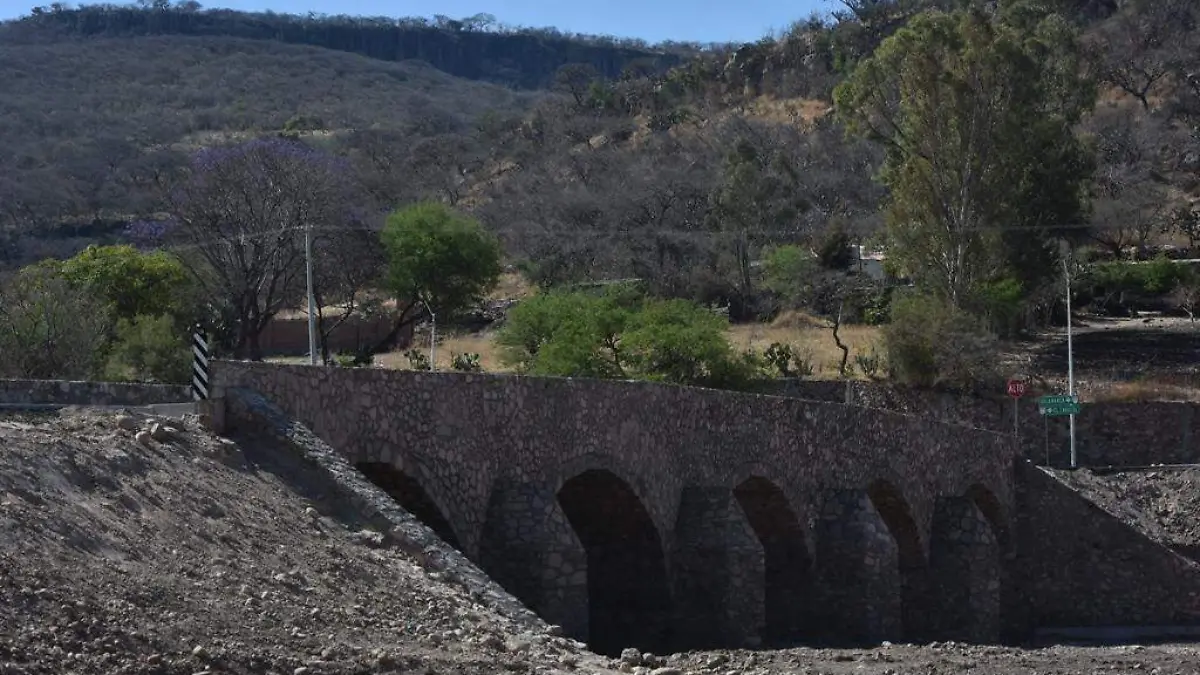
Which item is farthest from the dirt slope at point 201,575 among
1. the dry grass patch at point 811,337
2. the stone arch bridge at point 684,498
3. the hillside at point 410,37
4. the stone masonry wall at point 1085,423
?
the hillside at point 410,37

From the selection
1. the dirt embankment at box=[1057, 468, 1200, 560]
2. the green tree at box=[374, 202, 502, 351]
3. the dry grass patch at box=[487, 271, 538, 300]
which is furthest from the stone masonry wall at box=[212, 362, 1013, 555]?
the dry grass patch at box=[487, 271, 538, 300]

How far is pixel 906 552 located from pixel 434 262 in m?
15.7

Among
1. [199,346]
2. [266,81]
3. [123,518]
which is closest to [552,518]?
[199,346]

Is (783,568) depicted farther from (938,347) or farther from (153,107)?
(153,107)

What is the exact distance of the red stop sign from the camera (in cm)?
3778

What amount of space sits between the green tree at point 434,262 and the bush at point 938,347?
369 inches

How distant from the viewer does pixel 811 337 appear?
45.0 m

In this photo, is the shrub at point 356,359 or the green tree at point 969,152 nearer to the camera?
the shrub at point 356,359

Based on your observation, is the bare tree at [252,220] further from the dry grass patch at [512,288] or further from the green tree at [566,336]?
the dry grass patch at [512,288]

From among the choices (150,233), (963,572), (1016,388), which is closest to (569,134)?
(150,233)

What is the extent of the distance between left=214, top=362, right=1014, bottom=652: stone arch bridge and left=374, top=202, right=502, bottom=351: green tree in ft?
46.3

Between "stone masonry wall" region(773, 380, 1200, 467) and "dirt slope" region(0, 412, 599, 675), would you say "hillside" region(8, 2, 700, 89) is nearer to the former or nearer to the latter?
"stone masonry wall" region(773, 380, 1200, 467)

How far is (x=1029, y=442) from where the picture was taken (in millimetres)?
39375

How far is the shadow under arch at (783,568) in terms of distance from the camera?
81.7 feet
